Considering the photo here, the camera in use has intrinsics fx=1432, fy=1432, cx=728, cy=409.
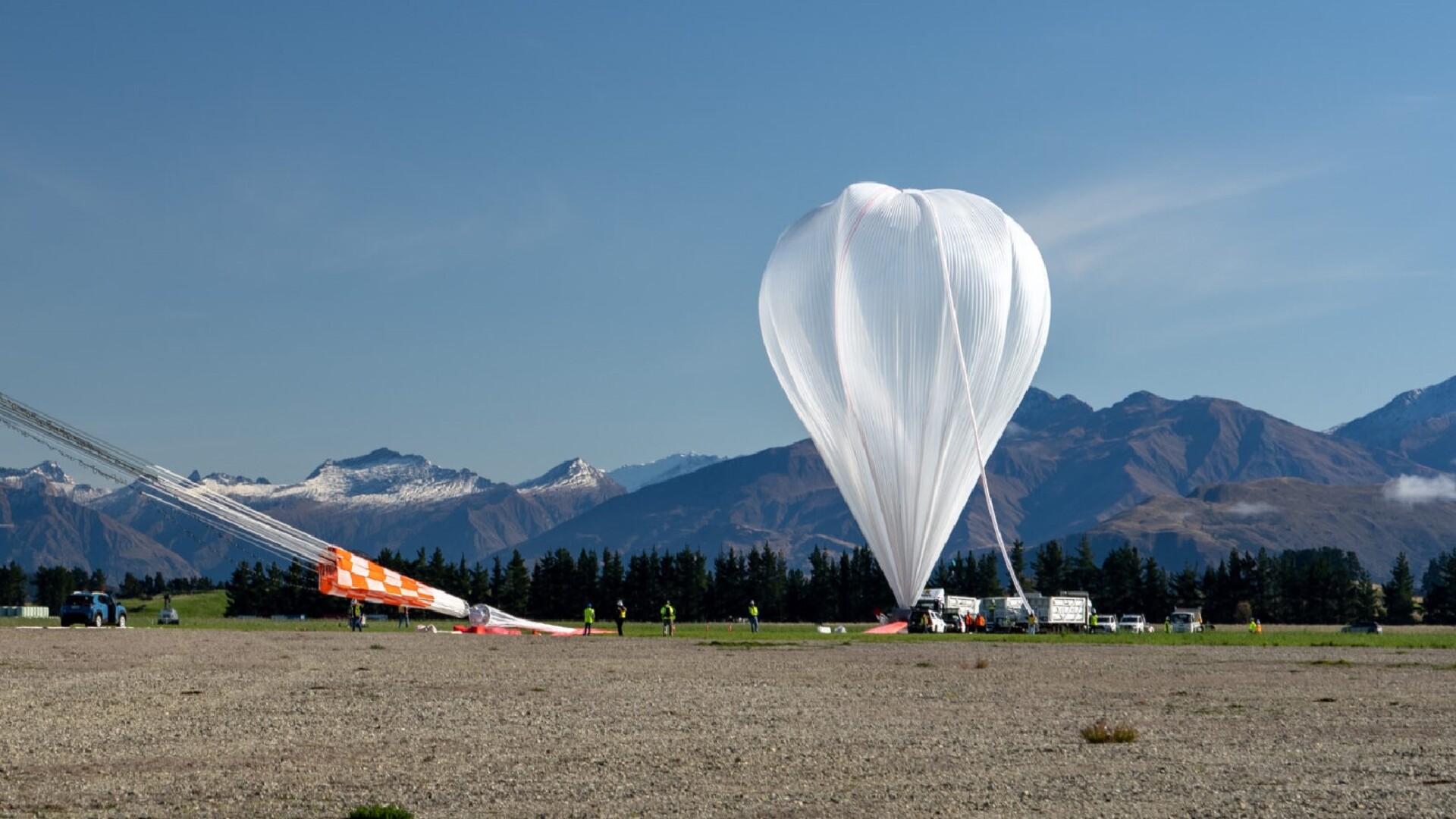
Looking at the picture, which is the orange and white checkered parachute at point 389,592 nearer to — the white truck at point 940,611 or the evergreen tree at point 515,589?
the white truck at point 940,611

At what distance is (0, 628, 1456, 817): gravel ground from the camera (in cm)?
1257

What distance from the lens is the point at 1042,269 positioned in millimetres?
60406

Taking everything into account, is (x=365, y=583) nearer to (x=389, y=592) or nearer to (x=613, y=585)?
(x=389, y=592)

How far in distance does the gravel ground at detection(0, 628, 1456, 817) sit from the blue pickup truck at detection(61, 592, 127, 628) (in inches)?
1338

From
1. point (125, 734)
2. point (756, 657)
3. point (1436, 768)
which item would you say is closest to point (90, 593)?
point (756, 657)

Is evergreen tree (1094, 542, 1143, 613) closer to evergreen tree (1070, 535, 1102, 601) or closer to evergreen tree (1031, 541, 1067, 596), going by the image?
evergreen tree (1070, 535, 1102, 601)

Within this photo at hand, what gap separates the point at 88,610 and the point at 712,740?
5485 cm

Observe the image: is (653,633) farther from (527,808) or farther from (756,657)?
(527,808)

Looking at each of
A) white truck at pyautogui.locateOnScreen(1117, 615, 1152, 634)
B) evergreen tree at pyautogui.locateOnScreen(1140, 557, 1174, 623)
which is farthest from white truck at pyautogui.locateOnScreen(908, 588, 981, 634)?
evergreen tree at pyautogui.locateOnScreen(1140, 557, 1174, 623)

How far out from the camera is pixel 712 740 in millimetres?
17016

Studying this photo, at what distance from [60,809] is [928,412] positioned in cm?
4796

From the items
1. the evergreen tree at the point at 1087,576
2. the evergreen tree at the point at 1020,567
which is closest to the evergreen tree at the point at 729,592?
the evergreen tree at the point at 1020,567

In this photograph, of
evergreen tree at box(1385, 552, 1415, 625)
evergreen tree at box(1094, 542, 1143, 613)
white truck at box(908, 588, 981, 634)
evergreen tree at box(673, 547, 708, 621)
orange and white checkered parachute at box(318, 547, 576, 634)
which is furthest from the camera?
evergreen tree at box(1385, 552, 1415, 625)

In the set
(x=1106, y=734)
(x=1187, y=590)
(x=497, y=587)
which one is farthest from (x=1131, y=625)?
(x=1106, y=734)
